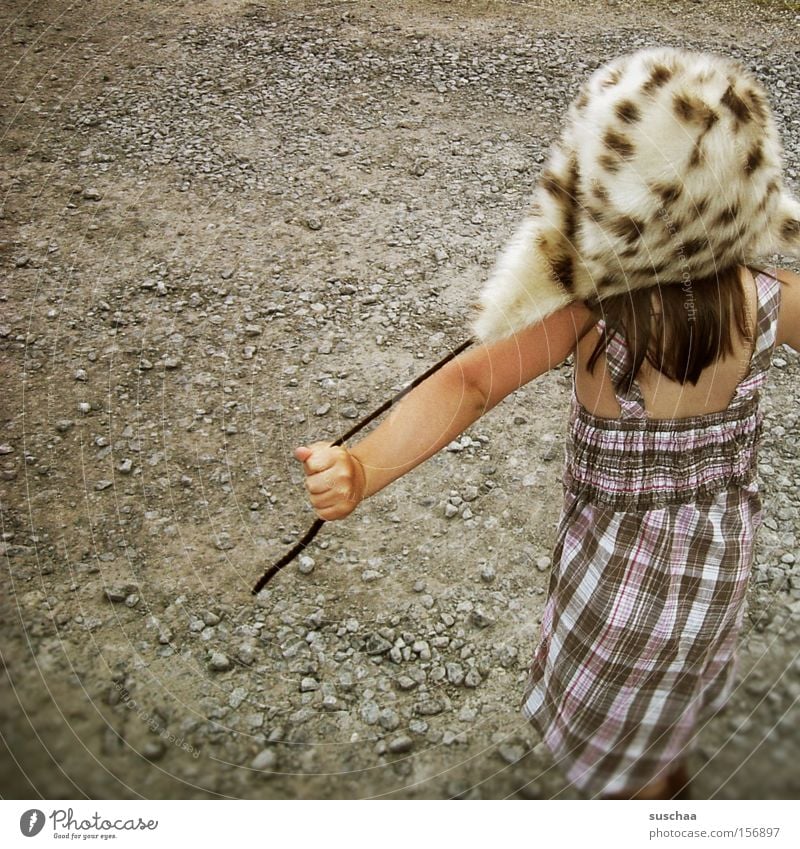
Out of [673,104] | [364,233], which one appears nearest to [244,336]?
[364,233]

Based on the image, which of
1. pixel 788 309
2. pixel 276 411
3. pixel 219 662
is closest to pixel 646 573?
pixel 788 309

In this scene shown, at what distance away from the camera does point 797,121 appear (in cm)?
240

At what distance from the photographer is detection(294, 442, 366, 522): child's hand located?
0.73 m

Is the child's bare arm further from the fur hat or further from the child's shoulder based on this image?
the child's shoulder

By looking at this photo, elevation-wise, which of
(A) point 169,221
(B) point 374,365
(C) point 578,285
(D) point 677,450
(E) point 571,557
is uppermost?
(C) point 578,285

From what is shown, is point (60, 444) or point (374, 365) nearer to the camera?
point (60, 444)

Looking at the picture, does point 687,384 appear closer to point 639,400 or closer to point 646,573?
point 639,400

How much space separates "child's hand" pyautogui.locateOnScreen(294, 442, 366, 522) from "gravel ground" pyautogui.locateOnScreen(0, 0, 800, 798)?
0.40 m

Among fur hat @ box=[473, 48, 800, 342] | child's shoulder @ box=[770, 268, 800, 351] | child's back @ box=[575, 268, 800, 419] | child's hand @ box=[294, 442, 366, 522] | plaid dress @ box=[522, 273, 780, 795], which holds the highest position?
fur hat @ box=[473, 48, 800, 342]

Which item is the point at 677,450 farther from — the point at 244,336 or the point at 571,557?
the point at 244,336

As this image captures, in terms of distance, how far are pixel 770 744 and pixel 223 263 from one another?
154cm

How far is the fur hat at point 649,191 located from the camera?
2.17 feet

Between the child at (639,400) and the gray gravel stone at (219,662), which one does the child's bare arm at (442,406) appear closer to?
the child at (639,400)

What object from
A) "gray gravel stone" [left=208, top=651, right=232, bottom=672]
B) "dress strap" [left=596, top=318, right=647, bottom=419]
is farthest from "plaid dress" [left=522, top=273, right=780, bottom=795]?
"gray gravel stone" [left=208, top=651, right=232, bottom=672]
